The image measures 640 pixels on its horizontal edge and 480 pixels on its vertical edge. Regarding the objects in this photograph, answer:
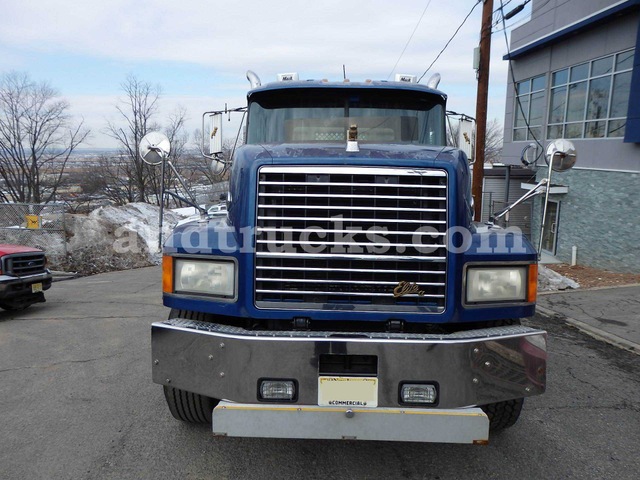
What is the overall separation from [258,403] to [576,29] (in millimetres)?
16989

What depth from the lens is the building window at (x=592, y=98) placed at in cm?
1359

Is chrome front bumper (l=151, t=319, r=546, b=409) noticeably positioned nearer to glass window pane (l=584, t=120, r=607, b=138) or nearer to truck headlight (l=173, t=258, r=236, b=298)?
truck headlight (l=173, t=258, r=236, b=298)

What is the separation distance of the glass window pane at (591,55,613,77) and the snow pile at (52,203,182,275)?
47.0 ft

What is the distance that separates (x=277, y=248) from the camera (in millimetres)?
2945

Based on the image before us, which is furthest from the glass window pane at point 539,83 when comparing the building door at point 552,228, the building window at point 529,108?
the building door at point 552,228

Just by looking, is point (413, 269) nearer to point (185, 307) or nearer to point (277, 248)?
point (277, 248)

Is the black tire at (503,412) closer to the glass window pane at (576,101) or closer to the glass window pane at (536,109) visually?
the glass window pane at (576,101)

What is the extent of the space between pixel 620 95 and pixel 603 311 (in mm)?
8910

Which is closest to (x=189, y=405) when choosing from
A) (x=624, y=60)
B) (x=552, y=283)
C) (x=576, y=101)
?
(x=552, y=283)

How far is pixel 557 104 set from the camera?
17297 millimetres

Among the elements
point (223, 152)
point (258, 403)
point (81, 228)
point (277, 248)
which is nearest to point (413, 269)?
point (277, 248)

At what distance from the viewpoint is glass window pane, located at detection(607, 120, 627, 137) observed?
13410 millimetres

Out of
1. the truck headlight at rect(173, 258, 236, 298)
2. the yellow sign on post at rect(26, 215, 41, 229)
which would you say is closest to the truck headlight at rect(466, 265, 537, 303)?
the truck headlight at rect(173, 258, 236, 298)

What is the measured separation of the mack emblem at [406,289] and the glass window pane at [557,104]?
54.7ft
